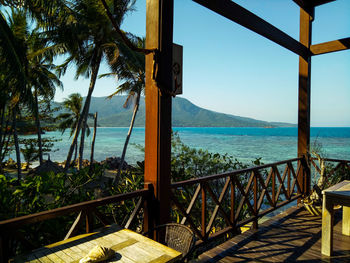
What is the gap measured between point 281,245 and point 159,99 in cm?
212

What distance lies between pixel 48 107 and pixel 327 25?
15.1 m

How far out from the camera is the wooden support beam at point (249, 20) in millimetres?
2309

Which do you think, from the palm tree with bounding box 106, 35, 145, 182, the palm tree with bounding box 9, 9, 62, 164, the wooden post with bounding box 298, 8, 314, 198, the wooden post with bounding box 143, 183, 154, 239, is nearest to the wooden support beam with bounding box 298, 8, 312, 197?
the wooden post with bounding box 298, 8, 314, 198

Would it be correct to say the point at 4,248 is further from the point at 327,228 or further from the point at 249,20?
the point at 249,20

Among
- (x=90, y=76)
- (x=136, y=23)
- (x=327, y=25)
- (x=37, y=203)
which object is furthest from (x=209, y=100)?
(x=37, y=203)

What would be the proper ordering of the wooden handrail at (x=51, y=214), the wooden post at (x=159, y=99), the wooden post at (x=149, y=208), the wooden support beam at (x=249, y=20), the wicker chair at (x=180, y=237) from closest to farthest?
the wooden handrail at (x=51, y=214)
the wicker chair at (x=180, y=237)
the wooden post at (x=159, y=99)
the wooden post at (x=149, y=208)
the wooden support beam at (x=249, y=20)

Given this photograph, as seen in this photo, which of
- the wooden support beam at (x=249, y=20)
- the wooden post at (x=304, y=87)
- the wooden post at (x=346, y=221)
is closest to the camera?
the wooden support beam at (x=249, y=20)

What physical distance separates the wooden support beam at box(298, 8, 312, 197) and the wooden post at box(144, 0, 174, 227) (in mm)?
3114

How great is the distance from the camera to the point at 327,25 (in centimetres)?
558

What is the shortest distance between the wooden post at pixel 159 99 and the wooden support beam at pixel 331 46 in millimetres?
3149

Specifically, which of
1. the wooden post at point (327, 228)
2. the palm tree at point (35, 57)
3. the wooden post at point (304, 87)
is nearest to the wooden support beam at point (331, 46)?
the wooden post at point (304, 87)

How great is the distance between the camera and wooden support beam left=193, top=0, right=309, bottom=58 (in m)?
2.31

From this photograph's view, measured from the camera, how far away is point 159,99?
1.85 m

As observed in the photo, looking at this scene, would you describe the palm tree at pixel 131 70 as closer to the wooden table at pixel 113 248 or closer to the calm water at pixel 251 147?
the calm water at pixel 251 147
